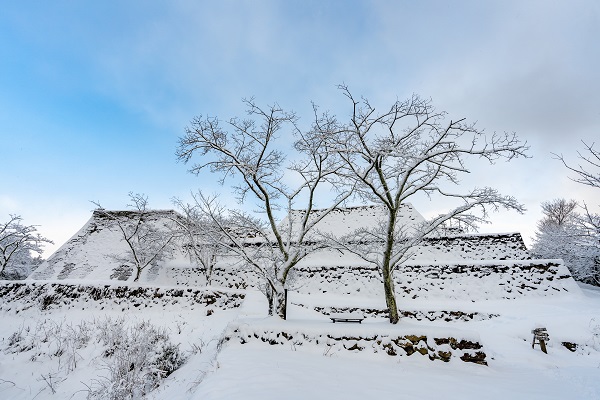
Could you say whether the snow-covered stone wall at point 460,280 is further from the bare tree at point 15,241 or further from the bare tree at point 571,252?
the bare tree at point 15,241

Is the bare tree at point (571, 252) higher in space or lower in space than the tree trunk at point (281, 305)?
higher

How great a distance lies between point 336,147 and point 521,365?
7257 millimetres

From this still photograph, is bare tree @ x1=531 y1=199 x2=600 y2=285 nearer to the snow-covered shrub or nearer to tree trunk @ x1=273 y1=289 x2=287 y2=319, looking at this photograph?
tree trunk @ x1=273 y1=289 x2=287 y2=319

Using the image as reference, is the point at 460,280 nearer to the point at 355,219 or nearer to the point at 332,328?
the point at 355,219

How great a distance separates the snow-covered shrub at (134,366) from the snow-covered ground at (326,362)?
0.26 m

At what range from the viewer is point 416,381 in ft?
15.4

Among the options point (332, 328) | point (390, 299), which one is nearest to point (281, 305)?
point (332, 328)

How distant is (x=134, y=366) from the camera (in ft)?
20.7

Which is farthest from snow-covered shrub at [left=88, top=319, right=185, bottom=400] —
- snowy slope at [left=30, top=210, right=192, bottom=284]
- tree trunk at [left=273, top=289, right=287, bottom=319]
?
snowy slope at [left=30, top=210, right=192, bottom=284]

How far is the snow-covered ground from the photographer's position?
4.31 meters

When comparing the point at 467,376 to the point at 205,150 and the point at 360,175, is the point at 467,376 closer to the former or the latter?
the point at 360,175

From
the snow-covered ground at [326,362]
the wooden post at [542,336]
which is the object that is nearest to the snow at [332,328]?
the snow-covered ground at [326,362]

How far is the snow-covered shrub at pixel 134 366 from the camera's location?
5.36 metres

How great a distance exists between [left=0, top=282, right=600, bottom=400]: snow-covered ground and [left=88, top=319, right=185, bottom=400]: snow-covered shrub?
260mm
